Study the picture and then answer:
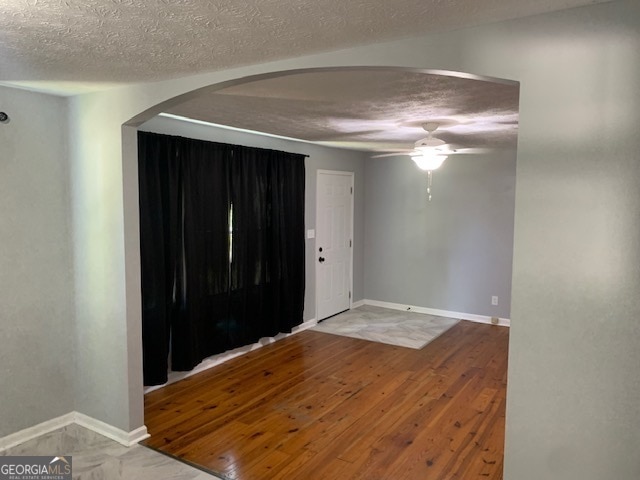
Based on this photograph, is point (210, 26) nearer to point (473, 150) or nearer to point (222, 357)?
point (222, 357)

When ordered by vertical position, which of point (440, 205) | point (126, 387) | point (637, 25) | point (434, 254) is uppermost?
point (637, 25)

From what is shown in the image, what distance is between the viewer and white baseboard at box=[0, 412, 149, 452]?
9.98ft

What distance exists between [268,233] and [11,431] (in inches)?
115

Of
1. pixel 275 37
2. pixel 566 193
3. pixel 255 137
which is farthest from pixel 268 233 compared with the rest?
pixel 566 193

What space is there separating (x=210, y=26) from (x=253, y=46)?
0.88 feet

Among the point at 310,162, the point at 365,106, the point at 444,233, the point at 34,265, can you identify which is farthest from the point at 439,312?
the point at 34,265

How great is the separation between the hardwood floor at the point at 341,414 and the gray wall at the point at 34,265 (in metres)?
0.80

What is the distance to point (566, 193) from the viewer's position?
5.34 feet

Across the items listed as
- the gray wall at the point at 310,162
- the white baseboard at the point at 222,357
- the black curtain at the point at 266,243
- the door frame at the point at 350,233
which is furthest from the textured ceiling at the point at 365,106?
the white baseboard at the point at 222,357

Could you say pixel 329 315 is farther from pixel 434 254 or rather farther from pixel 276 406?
pixel 276 406

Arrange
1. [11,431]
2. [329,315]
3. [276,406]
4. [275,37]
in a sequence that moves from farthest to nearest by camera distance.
A: [329,315] → [276,406] → [11,431] → [275,37]

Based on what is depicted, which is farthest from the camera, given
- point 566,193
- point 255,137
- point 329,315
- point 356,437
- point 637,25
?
point 329,315

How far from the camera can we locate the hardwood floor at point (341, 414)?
9.66 feet

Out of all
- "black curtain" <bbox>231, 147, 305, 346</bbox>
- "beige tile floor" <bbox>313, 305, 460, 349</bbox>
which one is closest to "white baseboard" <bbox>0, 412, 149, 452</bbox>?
"black curtain" <bbox>231, 147, 305, 346</bbox>
